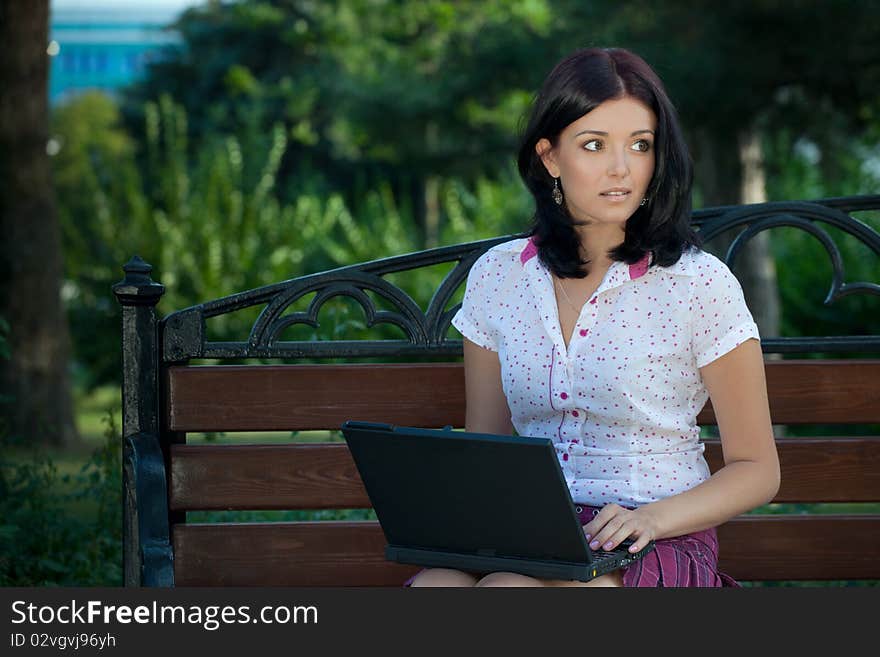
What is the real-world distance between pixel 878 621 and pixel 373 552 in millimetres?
A: 1367

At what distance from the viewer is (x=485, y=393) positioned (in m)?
2.95

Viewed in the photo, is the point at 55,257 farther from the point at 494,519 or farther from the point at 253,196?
the point at 494,519

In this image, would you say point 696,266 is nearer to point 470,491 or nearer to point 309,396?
point 470,491

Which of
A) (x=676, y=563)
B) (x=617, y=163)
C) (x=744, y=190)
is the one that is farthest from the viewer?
(x=744, y=190)

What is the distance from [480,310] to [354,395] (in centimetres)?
46

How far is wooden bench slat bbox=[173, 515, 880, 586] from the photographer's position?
3207 millimetres

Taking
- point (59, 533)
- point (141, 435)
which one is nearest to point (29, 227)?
point (59, 533)

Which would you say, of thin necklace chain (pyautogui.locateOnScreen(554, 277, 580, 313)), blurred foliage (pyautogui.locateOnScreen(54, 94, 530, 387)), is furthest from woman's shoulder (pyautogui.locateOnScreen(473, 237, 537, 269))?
blurred foliage (pyautogui.locateOnScreen(54, 94, 530, 387))

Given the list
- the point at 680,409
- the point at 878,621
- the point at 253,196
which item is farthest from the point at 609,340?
the point at 253,196

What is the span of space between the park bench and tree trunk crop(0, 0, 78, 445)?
4.31 metres

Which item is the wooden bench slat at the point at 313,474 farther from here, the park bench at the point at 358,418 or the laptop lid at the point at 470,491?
the laptop lid at the point at 470,491

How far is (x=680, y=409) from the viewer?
2.72 m

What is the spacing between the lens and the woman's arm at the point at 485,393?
2934 mm

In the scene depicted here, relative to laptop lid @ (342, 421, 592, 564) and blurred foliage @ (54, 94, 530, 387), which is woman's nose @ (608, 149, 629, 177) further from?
blurred foliage @ (54, 94, 530, 387)
